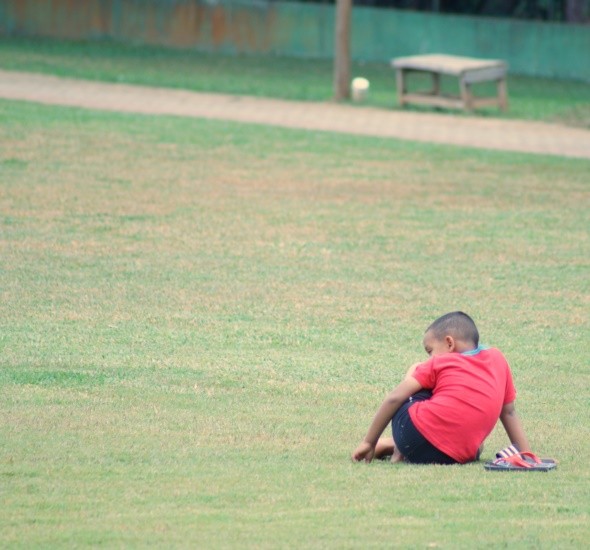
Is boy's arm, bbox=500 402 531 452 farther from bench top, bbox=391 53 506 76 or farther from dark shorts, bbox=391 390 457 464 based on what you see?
bench top, bbox=391 53 506 76

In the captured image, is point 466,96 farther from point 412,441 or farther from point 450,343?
point 412,441

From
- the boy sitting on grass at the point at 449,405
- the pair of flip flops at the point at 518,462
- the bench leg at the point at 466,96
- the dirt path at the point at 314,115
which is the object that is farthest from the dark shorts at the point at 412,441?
the bench leg at the point at 466,96

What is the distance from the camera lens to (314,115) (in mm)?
19828

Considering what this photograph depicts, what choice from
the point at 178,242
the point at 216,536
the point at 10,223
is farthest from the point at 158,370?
the point at 10,223

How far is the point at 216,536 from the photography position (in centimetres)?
445

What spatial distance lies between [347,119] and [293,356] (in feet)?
39.3

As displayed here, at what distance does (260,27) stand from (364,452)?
2806 centimetres

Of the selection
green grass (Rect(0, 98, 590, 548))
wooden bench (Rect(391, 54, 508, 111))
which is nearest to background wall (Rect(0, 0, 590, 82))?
wooden bench (Rect(391, 54, 508, 111))

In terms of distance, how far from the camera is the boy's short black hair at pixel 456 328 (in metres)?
5.73

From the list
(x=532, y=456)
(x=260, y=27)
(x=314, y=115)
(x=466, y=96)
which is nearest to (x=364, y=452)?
(x=532, y=456)

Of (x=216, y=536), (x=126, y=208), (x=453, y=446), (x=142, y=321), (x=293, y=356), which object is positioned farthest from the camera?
(x=126, y=208)

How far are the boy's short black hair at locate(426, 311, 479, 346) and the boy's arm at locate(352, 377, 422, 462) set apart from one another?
278 mm

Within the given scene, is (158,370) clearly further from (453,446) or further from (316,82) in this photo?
(316,82)

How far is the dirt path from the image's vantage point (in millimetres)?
18031
